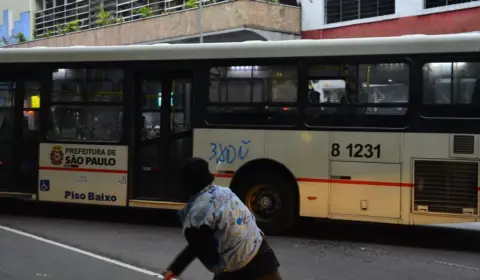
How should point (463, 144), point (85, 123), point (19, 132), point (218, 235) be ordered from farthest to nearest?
1. point (19, 132)
2. point (85, 123)
3. point (463, 144)
4. point (218, 235)

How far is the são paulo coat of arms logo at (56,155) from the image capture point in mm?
9523

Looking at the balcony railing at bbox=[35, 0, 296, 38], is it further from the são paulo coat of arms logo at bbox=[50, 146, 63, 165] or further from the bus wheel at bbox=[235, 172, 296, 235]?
the bus wheel at bbox=[235, 172, 296, 235]

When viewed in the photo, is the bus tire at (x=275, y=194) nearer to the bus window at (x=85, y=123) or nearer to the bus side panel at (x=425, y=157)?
the bus side panel at (x=425, y=157)

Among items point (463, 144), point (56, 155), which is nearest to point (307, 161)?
point (463, 144)

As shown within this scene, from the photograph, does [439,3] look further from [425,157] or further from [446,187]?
[446,187]

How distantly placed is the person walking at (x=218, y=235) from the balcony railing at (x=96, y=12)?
62.2 ft

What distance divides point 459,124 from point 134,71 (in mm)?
5065

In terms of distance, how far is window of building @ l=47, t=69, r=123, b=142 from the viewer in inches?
366

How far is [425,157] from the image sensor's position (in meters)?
7.59

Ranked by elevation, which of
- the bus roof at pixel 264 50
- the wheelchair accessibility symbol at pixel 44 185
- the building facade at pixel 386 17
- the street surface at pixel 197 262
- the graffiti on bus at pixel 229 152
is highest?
the building facade at pixel 386 17

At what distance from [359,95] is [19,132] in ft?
19.8

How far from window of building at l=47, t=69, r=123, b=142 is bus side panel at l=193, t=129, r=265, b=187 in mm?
1556

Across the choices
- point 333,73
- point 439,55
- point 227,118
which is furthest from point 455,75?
point 227,118


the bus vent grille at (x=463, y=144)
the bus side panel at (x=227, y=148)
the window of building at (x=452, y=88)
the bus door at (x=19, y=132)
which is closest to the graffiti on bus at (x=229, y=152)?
the bus side panel at (x=227, y=148)
